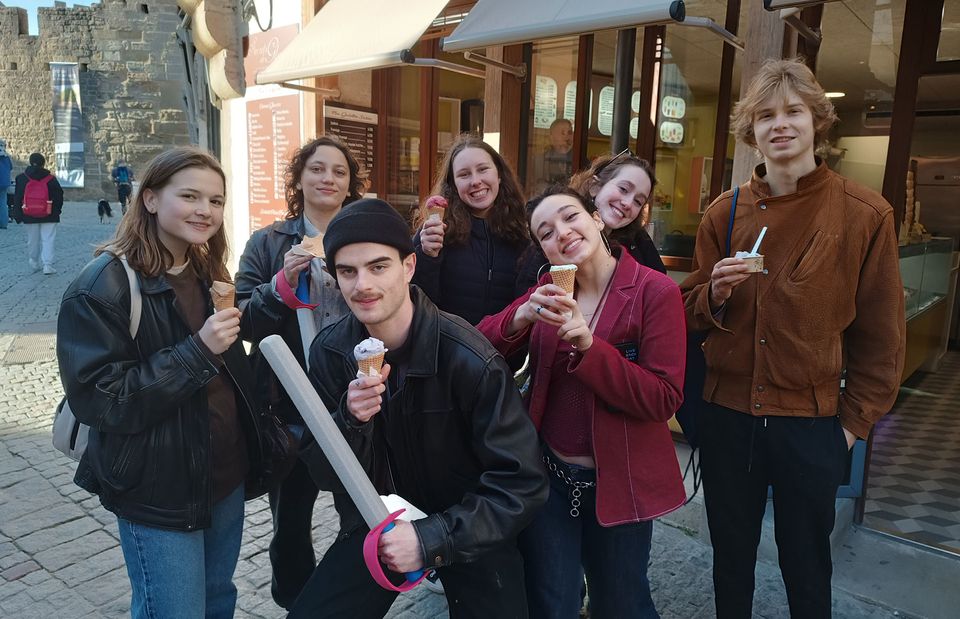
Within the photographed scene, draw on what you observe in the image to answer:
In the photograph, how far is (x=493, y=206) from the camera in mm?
3150

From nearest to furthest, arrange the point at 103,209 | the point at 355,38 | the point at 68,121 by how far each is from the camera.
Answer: the point at 355,38, the point at 103,209, the point at 68,121

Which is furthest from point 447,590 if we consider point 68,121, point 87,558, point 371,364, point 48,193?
point 68,121

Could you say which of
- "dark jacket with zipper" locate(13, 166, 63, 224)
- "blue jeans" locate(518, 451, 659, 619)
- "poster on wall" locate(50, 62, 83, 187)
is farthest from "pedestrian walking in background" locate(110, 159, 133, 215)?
"blue jeans" locate(518, 451, 659, 619)

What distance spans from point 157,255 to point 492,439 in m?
1.30

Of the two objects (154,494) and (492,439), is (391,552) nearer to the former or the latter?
(492,439)

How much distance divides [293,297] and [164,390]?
74 cm

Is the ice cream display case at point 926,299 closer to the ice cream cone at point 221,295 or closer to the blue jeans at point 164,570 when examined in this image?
the ice cream cone at point 221,295

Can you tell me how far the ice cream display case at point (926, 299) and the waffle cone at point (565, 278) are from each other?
4.71 meters

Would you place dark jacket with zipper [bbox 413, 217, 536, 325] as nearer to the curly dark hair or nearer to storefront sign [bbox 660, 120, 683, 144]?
the curly dark hair

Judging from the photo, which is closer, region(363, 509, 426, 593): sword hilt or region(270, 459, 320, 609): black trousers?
region(363, 509, 426, 593): sword hilt

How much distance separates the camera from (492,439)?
1.86m

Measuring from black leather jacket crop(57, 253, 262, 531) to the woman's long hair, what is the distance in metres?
1.37

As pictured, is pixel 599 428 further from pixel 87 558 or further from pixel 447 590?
pixel 87 558

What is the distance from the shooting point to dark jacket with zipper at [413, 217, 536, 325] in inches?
121
